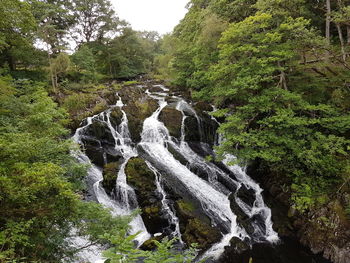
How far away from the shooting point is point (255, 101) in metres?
9.39

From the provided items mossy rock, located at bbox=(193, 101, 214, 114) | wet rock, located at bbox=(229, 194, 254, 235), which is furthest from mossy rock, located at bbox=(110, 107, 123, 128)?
wet rock, located at bbox=(229, 194, 254, 235)

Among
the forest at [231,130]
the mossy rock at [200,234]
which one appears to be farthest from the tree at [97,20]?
the mossy rock at [200,234]

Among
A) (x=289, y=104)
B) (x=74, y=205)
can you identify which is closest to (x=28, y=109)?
(x=74, y=205)

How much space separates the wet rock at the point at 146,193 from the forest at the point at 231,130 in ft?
2.57

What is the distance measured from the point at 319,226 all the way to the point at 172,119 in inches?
381

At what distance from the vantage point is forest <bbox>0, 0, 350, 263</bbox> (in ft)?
13.4

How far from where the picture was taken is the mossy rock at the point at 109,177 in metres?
9.87

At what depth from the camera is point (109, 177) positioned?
10047 mm

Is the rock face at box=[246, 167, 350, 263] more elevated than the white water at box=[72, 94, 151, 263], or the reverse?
the white water at box=[72, 94, 151, 263]

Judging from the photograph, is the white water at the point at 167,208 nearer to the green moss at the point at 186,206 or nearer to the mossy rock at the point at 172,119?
the green moss at the point at 186,206

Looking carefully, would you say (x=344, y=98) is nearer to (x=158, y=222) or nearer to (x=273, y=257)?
(x=273, y=257)

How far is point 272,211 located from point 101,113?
11.7m

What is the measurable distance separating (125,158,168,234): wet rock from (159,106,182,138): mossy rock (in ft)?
11.9

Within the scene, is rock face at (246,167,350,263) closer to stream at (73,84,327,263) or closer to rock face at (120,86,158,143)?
stream at (73,84,327,263)
